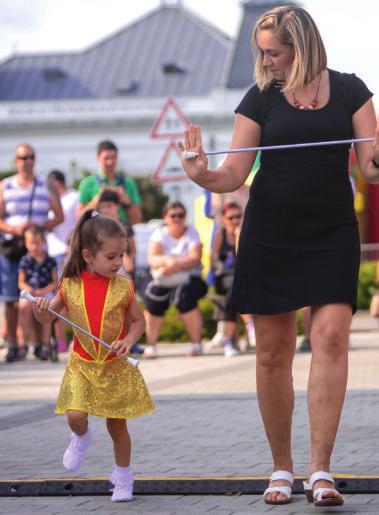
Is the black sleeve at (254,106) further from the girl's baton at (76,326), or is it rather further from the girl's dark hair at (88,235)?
the girl's baton at (76,326)

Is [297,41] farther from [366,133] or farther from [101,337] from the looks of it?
[101,337]

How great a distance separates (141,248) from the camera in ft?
124

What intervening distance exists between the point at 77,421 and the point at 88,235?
714mm

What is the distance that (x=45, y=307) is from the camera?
222 inches

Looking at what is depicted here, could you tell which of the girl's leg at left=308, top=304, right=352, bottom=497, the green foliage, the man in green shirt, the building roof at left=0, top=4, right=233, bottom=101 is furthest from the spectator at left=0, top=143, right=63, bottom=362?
the building roof at left=0, top=4, right=233, bottom=101

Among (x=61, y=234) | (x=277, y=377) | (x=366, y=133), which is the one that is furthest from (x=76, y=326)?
(x=61, y=234)

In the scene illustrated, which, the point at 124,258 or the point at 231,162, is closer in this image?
the point at 231,162

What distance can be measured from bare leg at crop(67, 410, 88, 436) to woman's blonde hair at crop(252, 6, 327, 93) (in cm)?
141

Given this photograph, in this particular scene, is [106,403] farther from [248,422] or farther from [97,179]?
[97,179]

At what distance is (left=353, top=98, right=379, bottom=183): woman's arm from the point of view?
5.36 metres

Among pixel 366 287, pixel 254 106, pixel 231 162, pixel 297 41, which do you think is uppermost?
pixel 297 41

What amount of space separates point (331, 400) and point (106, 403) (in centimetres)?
89

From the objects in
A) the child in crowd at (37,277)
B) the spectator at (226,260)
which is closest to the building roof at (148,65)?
the spectator at (226,260)

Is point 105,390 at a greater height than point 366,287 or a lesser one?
greater
